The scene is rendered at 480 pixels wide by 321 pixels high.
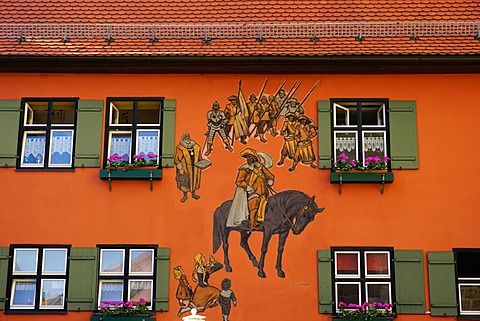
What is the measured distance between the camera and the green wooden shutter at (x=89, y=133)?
16.6 meters

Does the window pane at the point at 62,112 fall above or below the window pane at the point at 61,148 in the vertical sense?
above

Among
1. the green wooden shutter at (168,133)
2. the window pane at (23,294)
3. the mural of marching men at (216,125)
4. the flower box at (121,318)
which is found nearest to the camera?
the flower box at (121,318)

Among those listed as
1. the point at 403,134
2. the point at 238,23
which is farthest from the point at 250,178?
the point at 238,23

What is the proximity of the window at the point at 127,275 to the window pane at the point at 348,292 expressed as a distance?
3.28 m

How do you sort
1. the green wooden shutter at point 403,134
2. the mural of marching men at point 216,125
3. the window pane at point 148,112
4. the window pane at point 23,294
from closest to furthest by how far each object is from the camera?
1. the window pane at point 23,294
2. the green wooden shutter at point 403,134
3. the mural of marching men at point 216,125
4. the window pane at point 148,112

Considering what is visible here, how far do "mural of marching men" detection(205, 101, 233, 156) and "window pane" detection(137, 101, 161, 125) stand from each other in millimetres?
982

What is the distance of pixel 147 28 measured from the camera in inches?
696

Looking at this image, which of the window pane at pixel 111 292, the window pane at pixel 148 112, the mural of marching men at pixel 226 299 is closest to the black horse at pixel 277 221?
the mural of marching men at pixel 226 299

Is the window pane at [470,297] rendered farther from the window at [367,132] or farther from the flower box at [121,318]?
the flower box at [121,318]

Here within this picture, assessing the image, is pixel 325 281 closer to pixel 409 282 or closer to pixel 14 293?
pixel 409 282

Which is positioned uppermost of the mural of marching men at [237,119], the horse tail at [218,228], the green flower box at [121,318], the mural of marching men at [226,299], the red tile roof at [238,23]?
the red tile roof at [238,23]

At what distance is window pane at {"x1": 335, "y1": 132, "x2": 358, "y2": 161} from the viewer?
16625 millimetres

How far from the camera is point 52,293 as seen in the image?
16.1 metres

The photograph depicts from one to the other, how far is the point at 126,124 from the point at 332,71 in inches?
155
